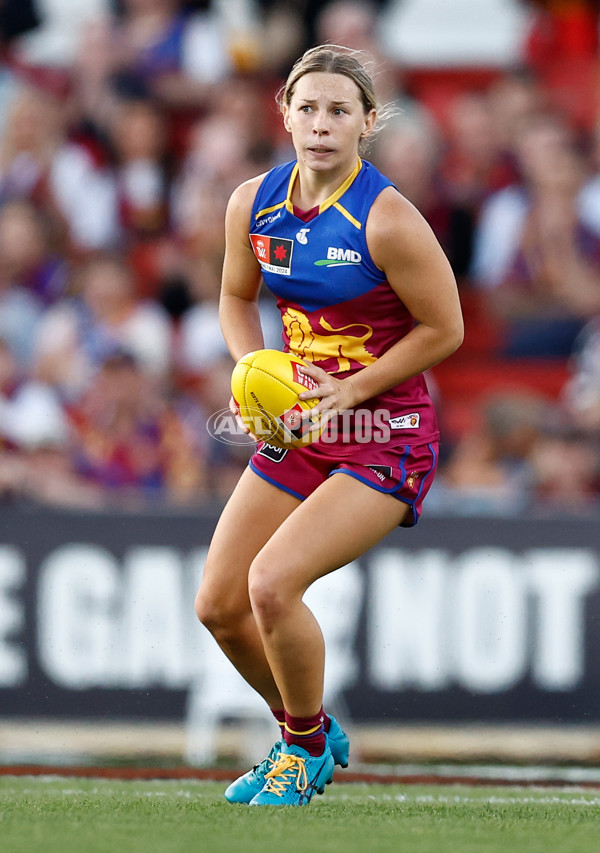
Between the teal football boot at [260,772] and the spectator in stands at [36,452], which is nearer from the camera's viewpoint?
the teal football boot at [260,772]

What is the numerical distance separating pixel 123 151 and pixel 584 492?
4180 millimetres

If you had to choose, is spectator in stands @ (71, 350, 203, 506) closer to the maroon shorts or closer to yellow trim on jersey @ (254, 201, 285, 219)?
the maroon shorts

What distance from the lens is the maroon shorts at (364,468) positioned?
4082 millimetres

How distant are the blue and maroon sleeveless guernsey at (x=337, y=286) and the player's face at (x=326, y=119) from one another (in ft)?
0.34

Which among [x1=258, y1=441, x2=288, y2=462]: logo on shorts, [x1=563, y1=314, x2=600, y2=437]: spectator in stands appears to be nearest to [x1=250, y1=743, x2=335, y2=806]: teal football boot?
[x1=258, y1=441, x2=288, y2=462]: logo on shorts

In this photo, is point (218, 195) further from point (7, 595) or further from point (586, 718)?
point (586, 718)

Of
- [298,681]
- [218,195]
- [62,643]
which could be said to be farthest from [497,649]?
[218,195]

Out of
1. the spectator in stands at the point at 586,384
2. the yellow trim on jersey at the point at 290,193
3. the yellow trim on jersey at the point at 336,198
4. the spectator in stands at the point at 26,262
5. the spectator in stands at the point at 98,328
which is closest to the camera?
the yellow trim on jersey at the point at 336,198

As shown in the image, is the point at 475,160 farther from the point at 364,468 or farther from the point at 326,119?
the point at 364,468

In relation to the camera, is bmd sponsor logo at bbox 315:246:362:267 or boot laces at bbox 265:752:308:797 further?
boot laces at bbox 265:752:308:797

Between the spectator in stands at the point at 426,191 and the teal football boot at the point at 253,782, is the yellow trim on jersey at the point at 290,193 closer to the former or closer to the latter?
the teal football boot at the point at 253,782

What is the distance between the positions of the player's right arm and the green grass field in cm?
140

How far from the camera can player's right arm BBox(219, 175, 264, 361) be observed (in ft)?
13.9

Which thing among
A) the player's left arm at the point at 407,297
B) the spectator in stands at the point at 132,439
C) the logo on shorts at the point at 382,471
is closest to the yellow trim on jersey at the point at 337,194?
the player's left arm at the point at 407,297
